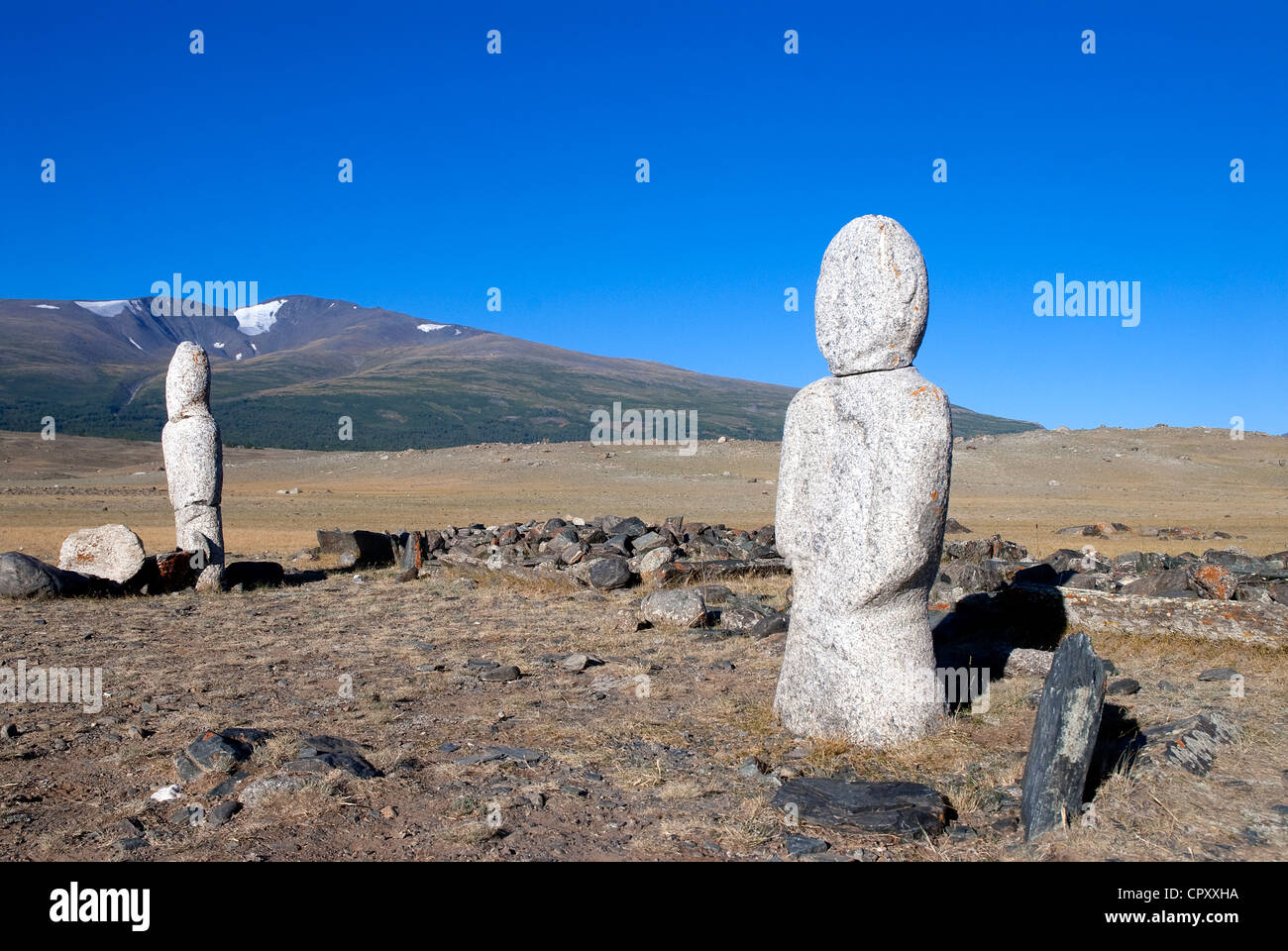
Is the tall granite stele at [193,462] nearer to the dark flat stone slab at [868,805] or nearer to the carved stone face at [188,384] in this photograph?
the carved stone face at [188,384]

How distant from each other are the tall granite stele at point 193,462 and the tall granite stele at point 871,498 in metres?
11.5

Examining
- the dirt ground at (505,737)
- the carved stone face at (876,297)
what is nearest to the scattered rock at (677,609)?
the dirt ground at (505,737)

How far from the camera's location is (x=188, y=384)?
15.5 m

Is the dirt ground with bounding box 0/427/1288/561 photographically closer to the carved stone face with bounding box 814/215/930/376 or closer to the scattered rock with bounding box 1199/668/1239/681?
the scattered rock with bounding box 1199/668/1239/681

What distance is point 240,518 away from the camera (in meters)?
31.3

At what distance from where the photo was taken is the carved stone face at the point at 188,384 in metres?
15.4

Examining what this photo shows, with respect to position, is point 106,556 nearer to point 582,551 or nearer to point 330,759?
point 582,551

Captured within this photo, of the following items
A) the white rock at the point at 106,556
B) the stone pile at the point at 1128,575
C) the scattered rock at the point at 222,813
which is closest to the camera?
the scattered rock at the point at 222,813

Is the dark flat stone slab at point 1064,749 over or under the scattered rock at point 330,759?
over

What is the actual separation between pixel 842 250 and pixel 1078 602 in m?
5.48

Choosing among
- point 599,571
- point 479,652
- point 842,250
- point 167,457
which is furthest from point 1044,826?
point 167,457

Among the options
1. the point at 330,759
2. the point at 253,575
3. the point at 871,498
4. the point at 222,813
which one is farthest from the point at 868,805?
the point at 253,575

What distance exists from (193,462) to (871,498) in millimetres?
12439
